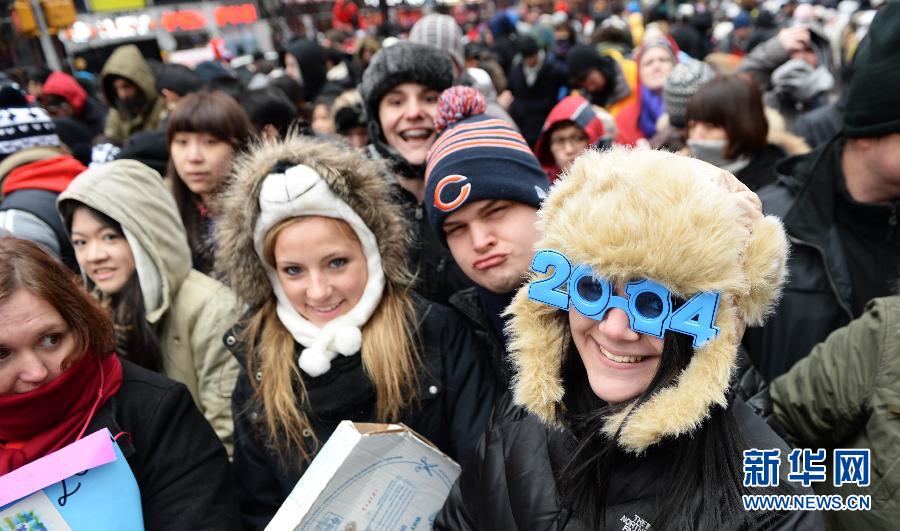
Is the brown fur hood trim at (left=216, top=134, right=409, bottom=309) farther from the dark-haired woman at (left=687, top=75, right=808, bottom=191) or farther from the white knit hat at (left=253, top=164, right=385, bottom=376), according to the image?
the dark-haired woman at (left=687, top=75, right=808, bottom=191)

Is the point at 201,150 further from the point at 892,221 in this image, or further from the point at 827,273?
the point at 892,221

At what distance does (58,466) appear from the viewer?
1429 mm

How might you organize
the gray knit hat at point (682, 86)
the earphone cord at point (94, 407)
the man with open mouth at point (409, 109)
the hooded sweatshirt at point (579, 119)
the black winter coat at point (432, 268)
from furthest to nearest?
1. the gray knit hat at point (682, 86)
2. the hooded sweatshirt at point (579, 119)
3. the man with open mouth at point (409, 109)
4. the black winter coat at point (432, 268)
5. the earphone cord at point (94, 407)

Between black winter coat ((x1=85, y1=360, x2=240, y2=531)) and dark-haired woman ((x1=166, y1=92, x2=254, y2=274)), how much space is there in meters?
1.30

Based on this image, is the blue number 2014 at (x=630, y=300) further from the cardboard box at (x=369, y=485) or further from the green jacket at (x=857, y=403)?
the green jacket at (x=857, y=403)

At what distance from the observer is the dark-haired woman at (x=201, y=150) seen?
9.64ft

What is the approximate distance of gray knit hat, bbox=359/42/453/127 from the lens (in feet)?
8.85

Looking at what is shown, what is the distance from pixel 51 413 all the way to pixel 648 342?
5.14ft

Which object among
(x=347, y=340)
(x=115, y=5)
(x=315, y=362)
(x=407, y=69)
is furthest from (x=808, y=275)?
(x=115, y=5)

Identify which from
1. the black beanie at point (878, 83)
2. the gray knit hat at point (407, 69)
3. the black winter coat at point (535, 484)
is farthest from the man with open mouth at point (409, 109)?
the black beanie at point (878, 83)

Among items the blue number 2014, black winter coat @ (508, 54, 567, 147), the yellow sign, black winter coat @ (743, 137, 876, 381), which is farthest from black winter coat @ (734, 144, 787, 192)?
the yellow sign

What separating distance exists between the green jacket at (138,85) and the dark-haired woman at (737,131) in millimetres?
4621

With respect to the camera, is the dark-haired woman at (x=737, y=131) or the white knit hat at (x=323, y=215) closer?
the white knit hat at (x=323, y=215)

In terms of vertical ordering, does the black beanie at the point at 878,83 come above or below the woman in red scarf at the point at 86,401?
above
